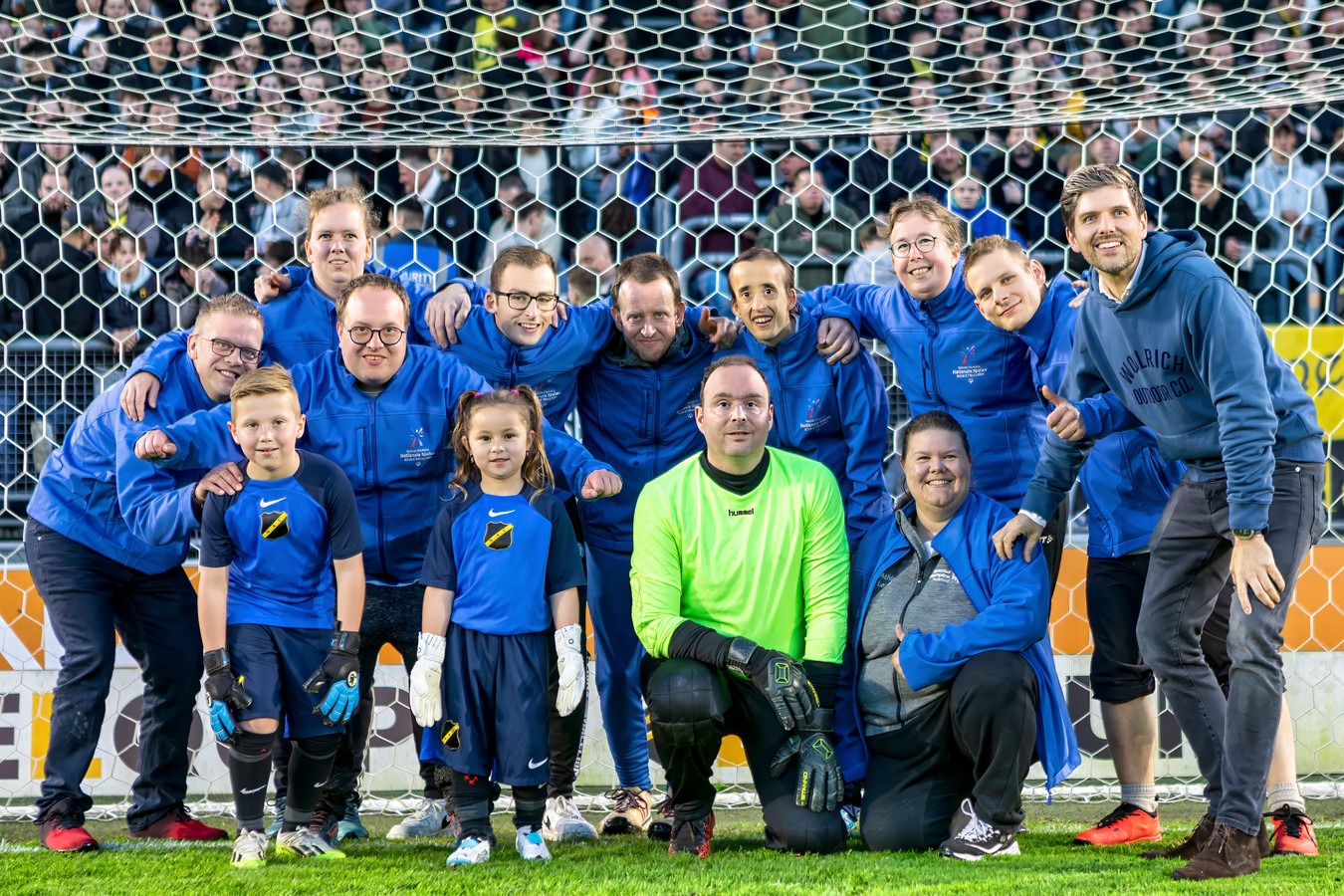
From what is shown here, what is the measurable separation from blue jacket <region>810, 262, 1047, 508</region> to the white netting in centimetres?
117

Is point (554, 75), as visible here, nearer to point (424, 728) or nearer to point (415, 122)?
point (415, 122)

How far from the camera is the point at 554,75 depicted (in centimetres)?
575

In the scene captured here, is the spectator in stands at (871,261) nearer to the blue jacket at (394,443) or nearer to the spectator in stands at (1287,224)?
the spectator in stands at (1287,224)

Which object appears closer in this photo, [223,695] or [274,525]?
[223,695]

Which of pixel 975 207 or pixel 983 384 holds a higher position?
pixel 975 207

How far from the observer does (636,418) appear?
3.84 meters

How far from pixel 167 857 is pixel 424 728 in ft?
2.45

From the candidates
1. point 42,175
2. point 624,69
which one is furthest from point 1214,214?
point 42,175

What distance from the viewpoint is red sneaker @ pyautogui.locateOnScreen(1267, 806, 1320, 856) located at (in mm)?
3068

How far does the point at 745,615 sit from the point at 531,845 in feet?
2.53

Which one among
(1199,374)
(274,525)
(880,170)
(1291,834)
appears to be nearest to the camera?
(1199,374)

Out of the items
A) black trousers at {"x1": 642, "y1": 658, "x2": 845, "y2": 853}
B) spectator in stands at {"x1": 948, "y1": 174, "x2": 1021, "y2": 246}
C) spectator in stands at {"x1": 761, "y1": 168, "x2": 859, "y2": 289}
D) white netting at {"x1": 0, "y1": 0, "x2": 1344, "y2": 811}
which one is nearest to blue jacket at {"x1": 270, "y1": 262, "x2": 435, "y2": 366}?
white netting at {"x1": 0, "y1": 0, "x2": 1344, "y2": 811}

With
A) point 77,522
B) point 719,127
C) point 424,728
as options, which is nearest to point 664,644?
point 424,728

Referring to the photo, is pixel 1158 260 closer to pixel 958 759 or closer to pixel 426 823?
pixel 958 759
